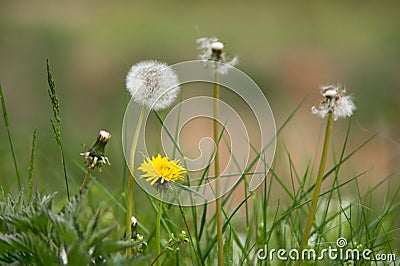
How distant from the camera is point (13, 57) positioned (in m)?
5.21

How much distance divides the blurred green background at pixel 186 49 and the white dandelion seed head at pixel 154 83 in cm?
245

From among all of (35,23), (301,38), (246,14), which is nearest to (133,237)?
(35,23)

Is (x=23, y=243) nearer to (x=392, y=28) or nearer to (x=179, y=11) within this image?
(x=392, y=28)

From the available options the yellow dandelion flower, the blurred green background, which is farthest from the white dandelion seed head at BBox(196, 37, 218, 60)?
the blurred green background

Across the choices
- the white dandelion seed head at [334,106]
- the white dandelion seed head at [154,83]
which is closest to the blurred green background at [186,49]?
the white dandelion seed head at [154,83]

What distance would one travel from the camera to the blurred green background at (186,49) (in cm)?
477

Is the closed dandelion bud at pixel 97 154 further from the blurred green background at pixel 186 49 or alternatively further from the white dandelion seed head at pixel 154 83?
the blurred green background at pixel 186 49

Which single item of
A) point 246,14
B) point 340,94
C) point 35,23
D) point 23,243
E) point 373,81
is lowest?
point 23,243

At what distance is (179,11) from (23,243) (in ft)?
22.6

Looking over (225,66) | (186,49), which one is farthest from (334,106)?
(186,49)

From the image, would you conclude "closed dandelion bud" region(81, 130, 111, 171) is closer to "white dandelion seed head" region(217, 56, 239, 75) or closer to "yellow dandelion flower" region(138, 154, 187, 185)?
"yellow dandelion flower" region(138, 154, 187, 185)

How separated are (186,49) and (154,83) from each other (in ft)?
17.3

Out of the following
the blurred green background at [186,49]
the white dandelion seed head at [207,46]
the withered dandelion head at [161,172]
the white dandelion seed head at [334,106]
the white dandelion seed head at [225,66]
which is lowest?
the withered dandelion head at [161,172]

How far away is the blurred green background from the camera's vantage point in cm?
477
